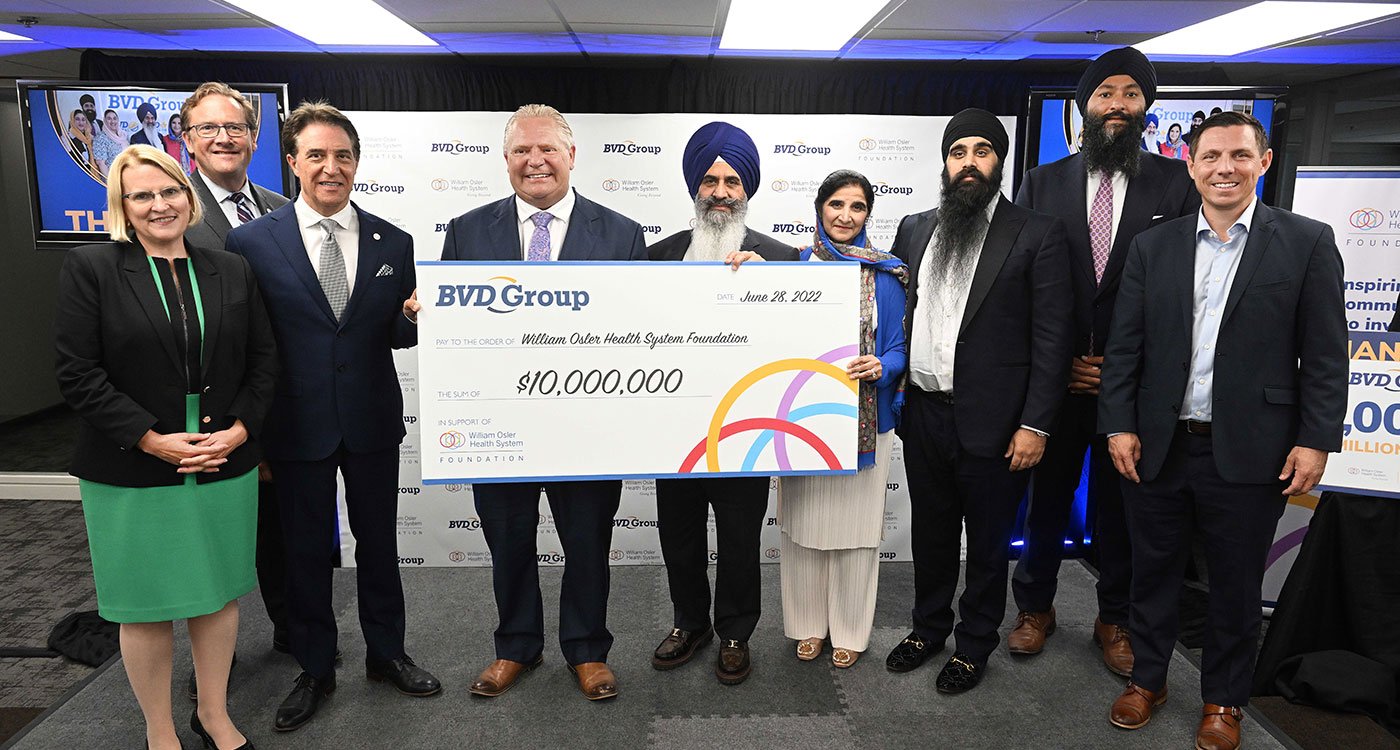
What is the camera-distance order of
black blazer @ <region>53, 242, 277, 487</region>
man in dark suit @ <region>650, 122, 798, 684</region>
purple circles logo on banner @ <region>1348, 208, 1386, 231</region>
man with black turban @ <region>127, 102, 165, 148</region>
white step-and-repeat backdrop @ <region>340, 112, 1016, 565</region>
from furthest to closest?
1. man with black turban @ <region>127, 102, 165, 148</region>
2. purple circles logo on banner @ <region>1348, 208, 1386, 231</region>
3. white step-and-repeat backdrop @ <region>340, 112, 1016, 565</region>
4. man in dark suit @ <region>650, 122, 798, 684</region>
5. black blazer @ <region>53, 242, 277, 487</region>

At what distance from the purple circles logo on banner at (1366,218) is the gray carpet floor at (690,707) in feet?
7.85

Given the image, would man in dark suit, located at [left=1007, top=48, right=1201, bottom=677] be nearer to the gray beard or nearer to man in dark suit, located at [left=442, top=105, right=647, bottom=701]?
the gray beard

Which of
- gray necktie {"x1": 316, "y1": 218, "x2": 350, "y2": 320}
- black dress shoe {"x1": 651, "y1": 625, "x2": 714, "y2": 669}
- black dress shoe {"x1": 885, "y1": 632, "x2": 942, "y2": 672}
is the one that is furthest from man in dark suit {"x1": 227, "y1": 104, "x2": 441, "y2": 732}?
black dress shoe {"x1": 885, "y1": 632, "x2": 942, "y2": 672}

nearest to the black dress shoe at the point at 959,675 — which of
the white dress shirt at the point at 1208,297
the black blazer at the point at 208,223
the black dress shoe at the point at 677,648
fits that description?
the black dress shoe at the point at 677,648

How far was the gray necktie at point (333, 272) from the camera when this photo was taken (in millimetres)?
2475

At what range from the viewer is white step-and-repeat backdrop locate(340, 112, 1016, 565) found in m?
3.75

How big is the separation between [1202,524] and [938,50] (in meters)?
3.02

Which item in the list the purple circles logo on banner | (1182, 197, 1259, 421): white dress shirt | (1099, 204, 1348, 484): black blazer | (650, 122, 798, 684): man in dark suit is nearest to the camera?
(1099, 204, 1348, 484): black blazer

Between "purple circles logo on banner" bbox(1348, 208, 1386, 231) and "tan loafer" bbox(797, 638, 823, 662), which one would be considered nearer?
"tan loafer" bbox(797, 638, 823, 662)

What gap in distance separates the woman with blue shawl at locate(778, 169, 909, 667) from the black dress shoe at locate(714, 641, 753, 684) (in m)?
0.22

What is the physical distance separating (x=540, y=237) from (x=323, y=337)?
706 millimetres

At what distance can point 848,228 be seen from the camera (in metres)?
2.67

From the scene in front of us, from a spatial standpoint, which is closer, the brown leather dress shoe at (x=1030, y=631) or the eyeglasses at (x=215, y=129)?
the eyeglasses at (x=215, y=129)

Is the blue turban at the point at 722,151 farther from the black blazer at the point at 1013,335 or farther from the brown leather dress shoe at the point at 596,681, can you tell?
the brown leather dress shoe at the point at 596,681
